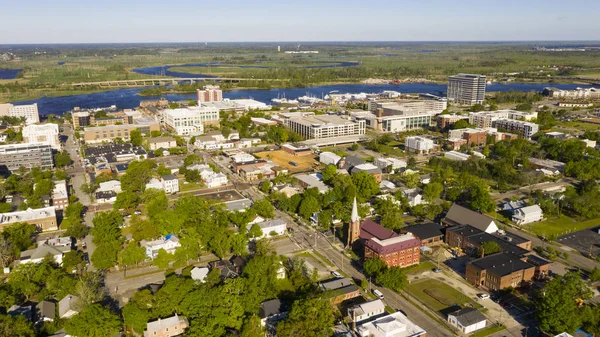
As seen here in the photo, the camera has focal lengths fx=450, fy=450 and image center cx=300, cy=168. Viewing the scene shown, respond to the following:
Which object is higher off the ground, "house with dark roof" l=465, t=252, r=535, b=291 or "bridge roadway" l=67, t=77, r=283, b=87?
"bridge roadway" l=67, t=77, r=283, b=87

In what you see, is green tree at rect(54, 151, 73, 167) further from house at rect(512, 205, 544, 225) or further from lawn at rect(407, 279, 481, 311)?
house at rect(512, 205, 544, 225)

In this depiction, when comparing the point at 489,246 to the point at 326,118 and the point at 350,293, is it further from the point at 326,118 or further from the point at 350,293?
the point at 326,118

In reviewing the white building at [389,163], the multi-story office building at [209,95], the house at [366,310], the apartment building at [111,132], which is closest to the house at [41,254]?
the house at [366,310]

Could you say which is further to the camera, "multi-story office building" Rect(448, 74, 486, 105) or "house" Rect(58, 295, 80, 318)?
"multi-story office building" Rect(448, 74, 486, 105)

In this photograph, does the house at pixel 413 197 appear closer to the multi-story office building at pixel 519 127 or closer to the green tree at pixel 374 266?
the green tree at pixel 374 266

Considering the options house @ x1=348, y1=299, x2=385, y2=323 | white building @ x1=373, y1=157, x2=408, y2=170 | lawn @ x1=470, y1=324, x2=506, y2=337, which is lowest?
lawn @ x1=470, y1=324, x2=506, y2=337

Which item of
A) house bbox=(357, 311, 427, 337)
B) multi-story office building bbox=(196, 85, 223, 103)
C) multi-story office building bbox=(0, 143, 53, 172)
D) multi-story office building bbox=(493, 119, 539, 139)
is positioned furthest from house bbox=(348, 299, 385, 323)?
multi-story office building bbox=(196, 85, 223, 103)

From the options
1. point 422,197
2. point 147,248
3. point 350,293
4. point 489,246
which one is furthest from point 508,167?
point 147,248
